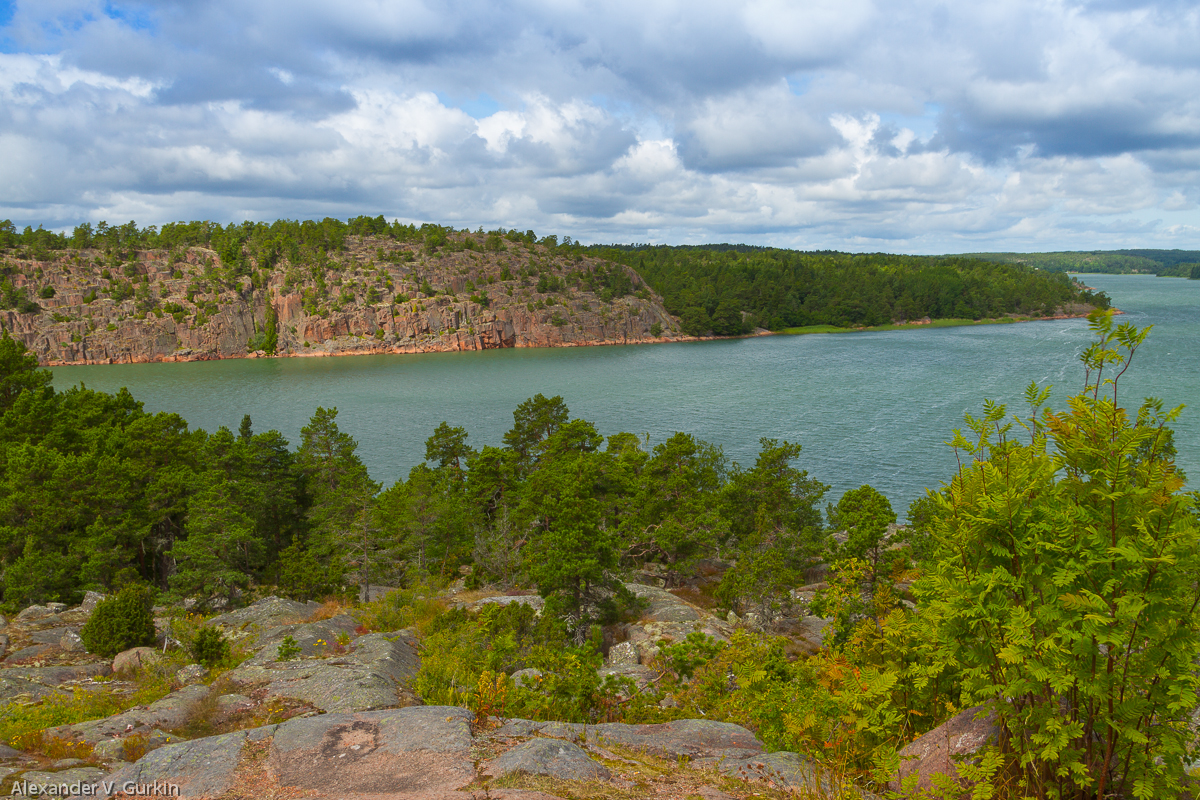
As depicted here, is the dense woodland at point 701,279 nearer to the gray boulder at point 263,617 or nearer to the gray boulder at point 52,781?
the gray boulder at point 263,617

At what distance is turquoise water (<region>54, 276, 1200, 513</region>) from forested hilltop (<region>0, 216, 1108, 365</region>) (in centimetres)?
1007

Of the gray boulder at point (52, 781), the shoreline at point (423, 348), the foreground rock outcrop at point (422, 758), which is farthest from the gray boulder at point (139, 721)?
the shoreline at point (423, 348)

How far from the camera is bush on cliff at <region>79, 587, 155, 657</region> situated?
15203mm

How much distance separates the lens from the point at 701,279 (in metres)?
161

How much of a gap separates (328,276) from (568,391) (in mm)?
86444

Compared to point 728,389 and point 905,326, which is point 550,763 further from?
point 905,326

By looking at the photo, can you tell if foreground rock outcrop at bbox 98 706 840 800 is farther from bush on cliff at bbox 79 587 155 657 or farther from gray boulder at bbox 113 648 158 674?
bush on cliff at bbox 79 587 155 657

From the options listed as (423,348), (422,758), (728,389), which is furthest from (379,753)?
(423,348)

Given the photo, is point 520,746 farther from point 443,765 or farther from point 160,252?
point 160,252

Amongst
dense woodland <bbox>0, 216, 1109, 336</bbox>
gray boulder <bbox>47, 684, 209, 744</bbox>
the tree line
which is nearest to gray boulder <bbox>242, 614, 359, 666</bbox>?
gray boulder <bbox>47, 684, 209, 744</bbox>

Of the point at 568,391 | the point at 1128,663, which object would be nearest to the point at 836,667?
the point at 1128,663

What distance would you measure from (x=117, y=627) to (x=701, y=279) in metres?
153

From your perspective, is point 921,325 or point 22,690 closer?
point 22,690

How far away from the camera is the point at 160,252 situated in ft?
474
